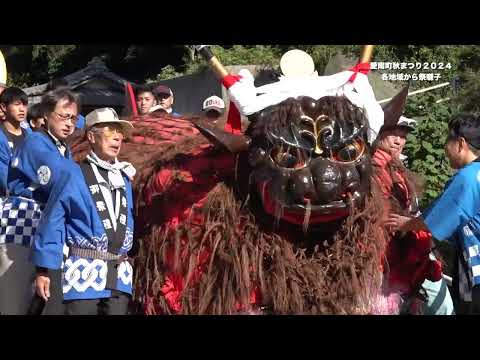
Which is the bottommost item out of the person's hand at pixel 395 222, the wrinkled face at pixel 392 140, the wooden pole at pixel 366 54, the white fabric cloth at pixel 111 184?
the person's hand at pixel 395 222

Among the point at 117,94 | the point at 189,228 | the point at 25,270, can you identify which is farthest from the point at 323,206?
the point at 117,94

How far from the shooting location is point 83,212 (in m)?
3.21

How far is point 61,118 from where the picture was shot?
151 inches

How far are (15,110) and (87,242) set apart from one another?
3.90 feet

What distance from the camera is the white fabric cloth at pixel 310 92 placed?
10.4 feet

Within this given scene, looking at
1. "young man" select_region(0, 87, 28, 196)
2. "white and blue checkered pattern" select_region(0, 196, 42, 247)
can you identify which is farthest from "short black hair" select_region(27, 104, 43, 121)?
"white and blue checkered pattern" select_region(0, 196, 42, 247)

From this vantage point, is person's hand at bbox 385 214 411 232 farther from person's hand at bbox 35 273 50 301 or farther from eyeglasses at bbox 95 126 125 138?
person's hand at bbox 35 273 50 301

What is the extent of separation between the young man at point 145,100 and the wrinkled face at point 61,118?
1.02 meters

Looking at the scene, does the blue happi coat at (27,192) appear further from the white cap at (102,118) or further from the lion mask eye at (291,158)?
the lion mask eye at (291,158)

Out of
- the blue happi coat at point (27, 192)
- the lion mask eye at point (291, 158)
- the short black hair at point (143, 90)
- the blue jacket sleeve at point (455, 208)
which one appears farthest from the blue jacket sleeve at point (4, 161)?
the blue jacket sleeve at point (455, 208)

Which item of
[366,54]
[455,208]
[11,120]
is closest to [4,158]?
[11,120]

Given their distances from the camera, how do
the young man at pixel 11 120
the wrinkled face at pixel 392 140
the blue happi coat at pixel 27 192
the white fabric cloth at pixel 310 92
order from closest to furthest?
1. the white fabric cloth at pixel 310 92
2. the wrinkled face at pixel 392 140
3. the blue happi coat at pixel 27 192
4. the young man at pixel 11 120
